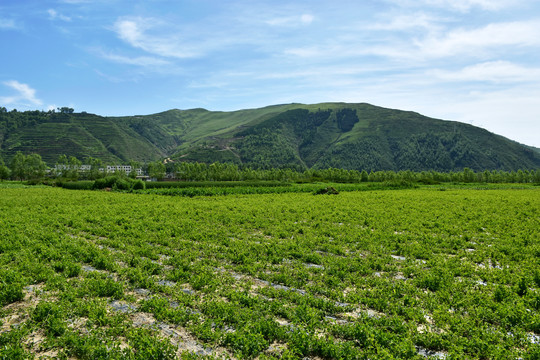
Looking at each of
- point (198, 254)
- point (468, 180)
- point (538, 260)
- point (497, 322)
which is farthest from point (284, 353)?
point (468, 180)

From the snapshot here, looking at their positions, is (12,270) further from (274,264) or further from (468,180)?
(468,180)

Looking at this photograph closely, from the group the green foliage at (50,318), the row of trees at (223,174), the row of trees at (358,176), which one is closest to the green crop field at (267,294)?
the green foliage at (50,318)

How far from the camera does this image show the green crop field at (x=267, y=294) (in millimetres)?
7199

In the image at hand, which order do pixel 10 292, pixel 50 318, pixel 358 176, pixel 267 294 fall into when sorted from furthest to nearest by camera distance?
pixel 358 176, pixel 267 294, pixel 10 292, pixel 50 318

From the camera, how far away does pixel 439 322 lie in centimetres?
824

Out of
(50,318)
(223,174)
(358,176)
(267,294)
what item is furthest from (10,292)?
(223,174)

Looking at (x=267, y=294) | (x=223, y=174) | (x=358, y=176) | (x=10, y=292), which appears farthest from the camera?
(x=223, y=174)

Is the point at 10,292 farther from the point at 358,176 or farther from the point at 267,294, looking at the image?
the point at 358,176

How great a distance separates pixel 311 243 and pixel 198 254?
6191mm

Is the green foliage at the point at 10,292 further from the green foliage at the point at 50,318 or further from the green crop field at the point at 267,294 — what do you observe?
the green foliage at the point at 50,318

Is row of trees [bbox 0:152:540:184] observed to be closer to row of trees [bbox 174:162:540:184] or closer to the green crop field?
row of trees [bbox 174:162:540:184]

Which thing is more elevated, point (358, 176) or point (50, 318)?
point (358, 176)

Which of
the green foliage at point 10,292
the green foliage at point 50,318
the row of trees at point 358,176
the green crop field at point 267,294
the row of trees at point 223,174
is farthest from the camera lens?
the row of trees at point 358,176

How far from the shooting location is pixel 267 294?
33.1ft
